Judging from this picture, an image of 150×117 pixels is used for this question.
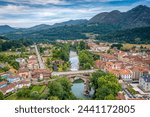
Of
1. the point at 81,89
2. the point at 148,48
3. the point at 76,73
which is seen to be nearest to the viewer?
the point at 81,89

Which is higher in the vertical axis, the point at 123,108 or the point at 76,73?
the point at 123,108

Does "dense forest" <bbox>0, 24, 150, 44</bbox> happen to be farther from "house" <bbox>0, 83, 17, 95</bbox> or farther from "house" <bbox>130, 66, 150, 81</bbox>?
"house" <bbox>0, 83, 17, 95</bbox>

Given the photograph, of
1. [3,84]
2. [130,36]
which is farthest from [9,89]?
[130,36]

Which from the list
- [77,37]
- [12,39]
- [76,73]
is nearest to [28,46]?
[12,39]

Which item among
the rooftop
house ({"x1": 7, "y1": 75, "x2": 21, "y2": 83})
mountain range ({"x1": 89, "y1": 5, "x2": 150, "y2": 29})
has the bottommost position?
house ({"x1": 7, "y1": 75, "x2": 21, "y2": 83})

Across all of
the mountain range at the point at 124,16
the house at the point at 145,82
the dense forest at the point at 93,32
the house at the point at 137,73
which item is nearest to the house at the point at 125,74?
the house at the point at 137,73

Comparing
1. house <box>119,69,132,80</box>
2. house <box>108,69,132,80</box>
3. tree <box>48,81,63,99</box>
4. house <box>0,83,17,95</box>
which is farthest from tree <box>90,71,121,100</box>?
house <box>0,83,17,95</box>

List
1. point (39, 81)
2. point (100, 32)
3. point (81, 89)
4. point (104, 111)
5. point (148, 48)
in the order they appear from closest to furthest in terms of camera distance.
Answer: point (104, 111) < point (81, 89) < point (39, 81) < point (148, 48) < point (100, 32)

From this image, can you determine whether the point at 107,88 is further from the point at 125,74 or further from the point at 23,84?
the point at 23,84

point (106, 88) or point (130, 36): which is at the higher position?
point (106, 88)

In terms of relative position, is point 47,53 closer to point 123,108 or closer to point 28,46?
point 28,46

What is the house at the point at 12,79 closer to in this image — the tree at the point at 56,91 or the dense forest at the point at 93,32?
→ the tree at the point at 56,91
